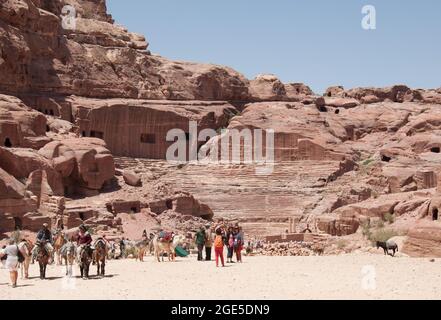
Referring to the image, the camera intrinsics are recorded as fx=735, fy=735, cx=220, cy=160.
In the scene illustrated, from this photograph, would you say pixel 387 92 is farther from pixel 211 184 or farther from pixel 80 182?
pixel 80 182

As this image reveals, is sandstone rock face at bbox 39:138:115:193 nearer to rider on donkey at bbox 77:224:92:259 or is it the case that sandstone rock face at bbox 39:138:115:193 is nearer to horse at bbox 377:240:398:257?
rider on donkey at bbox 77:224:92:259

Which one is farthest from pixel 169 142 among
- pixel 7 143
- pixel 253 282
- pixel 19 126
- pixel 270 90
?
pixel 253 282

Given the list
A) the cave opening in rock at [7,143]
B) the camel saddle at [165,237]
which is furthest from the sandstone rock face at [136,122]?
the camel saddle at [165,237]

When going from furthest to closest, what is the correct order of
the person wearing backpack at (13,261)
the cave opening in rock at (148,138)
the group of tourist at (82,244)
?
the cave opening in rock at (148,138)
the group of tourist at (82,244)
the person wearing backpack at (13,261)

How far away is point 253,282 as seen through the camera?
63.8 ft

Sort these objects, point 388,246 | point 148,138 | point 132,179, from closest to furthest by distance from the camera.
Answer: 1. point 388,246
2. point 132,179
3. point 148,138

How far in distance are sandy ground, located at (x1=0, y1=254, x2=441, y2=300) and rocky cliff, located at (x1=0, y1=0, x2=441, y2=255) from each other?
602 centimetres

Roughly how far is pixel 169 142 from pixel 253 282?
43.0 meters

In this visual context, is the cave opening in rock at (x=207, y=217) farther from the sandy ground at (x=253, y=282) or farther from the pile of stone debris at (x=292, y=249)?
the sandy ground at (x=253, y=282)

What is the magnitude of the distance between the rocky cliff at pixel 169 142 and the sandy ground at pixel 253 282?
237 inches

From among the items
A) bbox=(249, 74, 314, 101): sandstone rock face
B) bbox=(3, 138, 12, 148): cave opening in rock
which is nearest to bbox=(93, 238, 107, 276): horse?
bbox=(3, 138, 12, 148): cave opening in rock

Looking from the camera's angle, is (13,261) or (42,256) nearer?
(13,261)

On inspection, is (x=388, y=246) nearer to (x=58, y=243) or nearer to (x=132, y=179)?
(x=58, y=243)

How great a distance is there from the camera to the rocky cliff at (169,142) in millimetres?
41281
